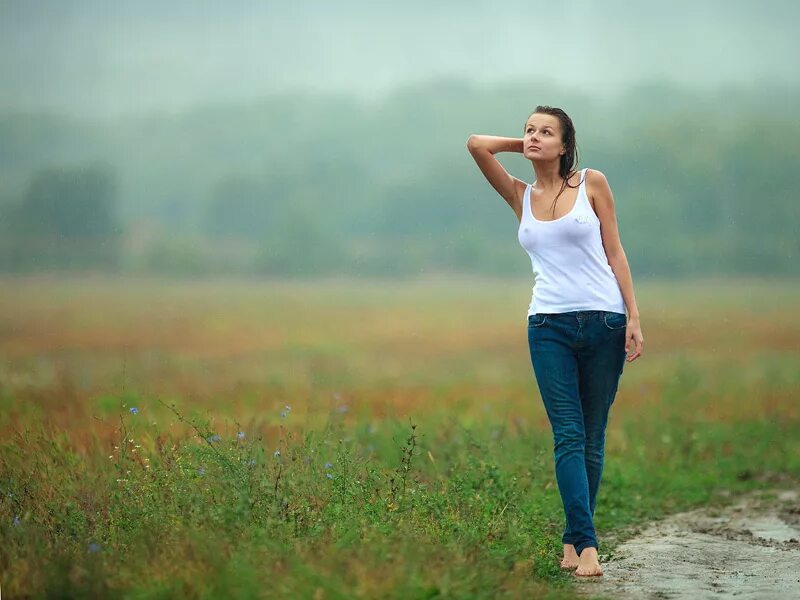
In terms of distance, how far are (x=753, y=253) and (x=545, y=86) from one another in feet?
16.4

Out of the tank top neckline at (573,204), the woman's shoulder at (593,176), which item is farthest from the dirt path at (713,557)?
the woman's shoulder at (593,176)

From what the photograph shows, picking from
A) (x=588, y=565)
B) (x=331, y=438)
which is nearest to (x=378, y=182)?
(x=331, y=438)

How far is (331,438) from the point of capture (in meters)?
7.14

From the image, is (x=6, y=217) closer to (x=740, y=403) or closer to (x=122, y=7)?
(x=122, y=7)

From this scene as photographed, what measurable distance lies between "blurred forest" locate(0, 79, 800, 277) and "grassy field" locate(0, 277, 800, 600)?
1.32 m

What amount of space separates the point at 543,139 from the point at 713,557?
239cm

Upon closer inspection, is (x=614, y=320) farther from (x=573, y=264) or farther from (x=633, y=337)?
(x=573, y=264)

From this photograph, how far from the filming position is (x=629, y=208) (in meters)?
24.7

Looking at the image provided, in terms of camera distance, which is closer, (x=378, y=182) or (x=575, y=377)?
(x=575, y=377)

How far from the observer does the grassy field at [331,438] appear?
15.6ft

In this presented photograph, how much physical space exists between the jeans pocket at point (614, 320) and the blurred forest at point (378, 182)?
48.4ft

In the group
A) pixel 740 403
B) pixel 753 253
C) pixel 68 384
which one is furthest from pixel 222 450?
pixel 753 253

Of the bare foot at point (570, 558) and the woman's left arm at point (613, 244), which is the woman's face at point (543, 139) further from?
the bare foot at point (570, 558)

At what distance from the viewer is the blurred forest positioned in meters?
22.0
